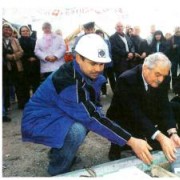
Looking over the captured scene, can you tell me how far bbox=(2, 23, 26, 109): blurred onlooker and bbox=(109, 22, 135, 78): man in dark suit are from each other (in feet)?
4.27

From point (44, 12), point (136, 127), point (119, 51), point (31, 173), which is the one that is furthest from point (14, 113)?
point (136, 127)

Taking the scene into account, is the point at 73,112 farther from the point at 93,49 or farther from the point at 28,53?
the point at 28,53

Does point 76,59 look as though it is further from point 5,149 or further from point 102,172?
point 5,149

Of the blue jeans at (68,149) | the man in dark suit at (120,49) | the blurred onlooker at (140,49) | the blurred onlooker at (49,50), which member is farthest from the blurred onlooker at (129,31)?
the blue jeans at (68,149)

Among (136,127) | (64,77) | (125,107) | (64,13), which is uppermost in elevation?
(64,13)

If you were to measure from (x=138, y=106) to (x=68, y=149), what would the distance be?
565 mm

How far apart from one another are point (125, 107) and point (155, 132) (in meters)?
0.34

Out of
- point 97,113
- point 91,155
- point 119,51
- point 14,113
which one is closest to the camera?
point 97,113

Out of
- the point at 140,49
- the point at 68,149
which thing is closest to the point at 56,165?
the point at 68,149

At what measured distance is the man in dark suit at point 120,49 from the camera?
16.1 ft

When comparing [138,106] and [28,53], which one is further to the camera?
[28,53]

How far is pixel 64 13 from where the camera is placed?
3484 millimetres

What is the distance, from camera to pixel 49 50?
4375 mm

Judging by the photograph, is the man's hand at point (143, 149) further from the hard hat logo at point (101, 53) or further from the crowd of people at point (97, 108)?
the hard hat logo at point (101, 53)
